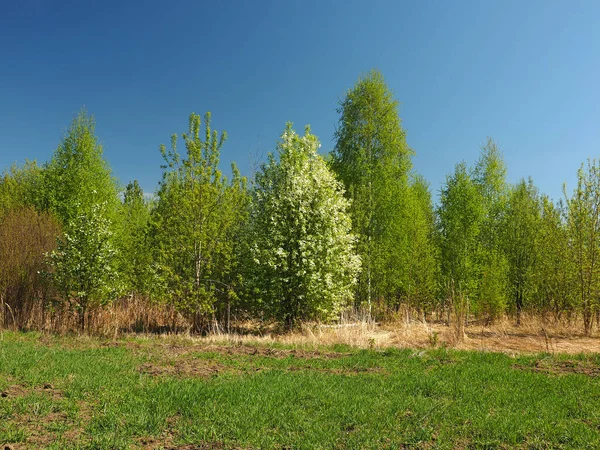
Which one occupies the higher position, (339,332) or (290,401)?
(339,332)

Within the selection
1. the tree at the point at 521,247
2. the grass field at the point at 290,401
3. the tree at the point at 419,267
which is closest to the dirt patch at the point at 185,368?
the grass field at the point at 290,401

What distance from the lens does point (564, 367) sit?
873cm

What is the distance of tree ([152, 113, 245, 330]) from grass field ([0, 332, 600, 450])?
16.2 ft

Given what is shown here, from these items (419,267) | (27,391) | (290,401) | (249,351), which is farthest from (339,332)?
(27,391)

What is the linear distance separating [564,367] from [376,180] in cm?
1380

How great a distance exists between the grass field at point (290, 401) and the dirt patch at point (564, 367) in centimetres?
2

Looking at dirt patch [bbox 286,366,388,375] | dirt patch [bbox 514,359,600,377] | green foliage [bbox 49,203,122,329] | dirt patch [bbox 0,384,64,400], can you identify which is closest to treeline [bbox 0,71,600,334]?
green foliage [bbox 49,203,122,329]

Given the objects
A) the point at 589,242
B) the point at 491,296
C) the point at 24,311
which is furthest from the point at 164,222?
the point at 589,242

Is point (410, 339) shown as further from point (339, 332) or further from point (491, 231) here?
point (491, 231)

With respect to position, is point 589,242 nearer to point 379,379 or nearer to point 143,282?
point 379,379

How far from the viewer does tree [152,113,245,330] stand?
14.3m

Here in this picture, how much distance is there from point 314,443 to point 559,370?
20.2 feet

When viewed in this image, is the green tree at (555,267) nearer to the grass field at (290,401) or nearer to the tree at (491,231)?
the tree at (491,231)

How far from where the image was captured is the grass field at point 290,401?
196 inches
